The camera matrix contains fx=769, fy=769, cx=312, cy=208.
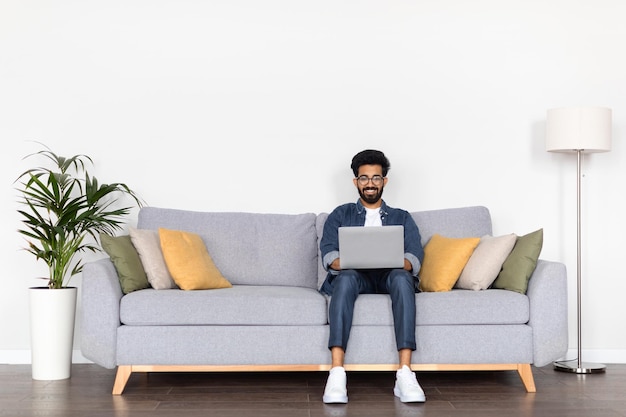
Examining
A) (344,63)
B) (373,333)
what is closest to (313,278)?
(373,333)

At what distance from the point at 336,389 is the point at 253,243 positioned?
126cm

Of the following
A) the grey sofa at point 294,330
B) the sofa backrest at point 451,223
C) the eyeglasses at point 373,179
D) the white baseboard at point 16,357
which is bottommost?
the white baseboard at point 16,357

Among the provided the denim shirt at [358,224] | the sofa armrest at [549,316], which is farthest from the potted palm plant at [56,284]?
the sofa armrest at [549,316]

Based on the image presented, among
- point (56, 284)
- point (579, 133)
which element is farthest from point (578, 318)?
point (56, 284)

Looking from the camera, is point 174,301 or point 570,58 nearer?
point 174,301

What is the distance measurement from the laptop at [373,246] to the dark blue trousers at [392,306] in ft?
0.24

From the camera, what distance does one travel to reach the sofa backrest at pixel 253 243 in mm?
4309

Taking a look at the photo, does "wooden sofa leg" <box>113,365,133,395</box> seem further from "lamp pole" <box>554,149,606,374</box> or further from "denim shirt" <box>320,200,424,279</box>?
"lamp pole" <box>554,149,606,374</box>

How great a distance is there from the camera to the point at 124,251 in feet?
12.7

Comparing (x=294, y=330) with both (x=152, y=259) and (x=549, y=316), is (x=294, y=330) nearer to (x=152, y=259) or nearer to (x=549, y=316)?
(x=152, y=259)

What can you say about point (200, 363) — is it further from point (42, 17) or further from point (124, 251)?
point (42, 17)

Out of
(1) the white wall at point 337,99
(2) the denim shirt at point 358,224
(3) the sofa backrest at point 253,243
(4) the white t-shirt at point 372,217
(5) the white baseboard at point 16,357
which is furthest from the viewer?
(1) the white wall at point 337,99

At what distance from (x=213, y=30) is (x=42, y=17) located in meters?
1.06

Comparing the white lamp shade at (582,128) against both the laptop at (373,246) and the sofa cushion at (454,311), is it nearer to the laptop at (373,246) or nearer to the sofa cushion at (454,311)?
the sofa cushion at (454,311)
